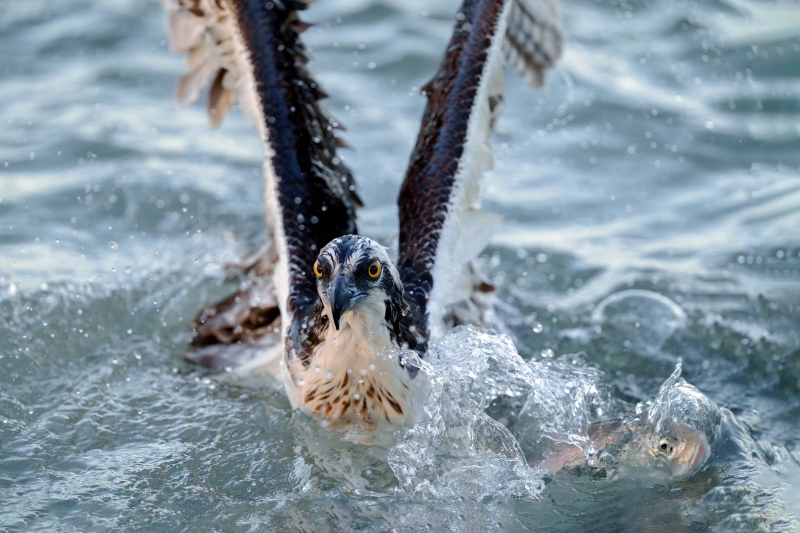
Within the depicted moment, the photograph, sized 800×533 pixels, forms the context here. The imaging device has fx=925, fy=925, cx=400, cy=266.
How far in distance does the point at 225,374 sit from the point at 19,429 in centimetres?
127

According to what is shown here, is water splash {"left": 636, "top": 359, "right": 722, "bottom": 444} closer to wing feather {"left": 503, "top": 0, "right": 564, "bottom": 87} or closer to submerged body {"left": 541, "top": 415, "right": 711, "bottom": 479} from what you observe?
submerged body {"left": 541, "top": 415, "right": 711, "bottom": 479}

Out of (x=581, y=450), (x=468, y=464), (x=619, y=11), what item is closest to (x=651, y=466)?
(x=581, y=450)

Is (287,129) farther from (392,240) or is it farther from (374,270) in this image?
(374,270)

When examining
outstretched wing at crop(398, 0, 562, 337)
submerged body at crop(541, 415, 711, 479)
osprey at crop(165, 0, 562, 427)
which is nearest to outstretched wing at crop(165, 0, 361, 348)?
osprey at crop(165, 0, 562, 427)

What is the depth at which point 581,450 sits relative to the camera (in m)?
4.70

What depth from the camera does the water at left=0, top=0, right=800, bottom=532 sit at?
442cm

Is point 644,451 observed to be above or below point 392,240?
below

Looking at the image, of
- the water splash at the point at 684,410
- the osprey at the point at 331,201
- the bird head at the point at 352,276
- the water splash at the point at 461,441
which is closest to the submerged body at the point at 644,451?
the water splash at the point at 684,410

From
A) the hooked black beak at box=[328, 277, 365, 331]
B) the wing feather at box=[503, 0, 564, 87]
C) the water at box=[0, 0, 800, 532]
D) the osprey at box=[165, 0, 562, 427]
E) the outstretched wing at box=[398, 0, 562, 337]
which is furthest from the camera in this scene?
the wing feather at box=[503, 0, 564, 87]

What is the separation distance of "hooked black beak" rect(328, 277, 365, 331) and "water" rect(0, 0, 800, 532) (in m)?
0.80

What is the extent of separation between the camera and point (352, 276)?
160 inches

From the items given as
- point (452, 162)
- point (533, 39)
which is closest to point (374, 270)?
point (452, 162)

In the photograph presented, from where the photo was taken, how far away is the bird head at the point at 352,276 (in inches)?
158

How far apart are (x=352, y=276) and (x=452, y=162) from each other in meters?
1.43
